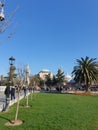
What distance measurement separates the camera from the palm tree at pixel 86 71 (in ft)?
166

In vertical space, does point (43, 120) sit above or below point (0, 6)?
below

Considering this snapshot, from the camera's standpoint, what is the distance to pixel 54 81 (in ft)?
355

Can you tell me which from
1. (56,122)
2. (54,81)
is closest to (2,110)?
(56,122)

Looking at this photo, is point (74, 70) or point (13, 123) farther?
point (74, 70)

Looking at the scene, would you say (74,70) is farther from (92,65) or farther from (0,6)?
(0,6)

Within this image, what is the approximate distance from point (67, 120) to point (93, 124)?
52.0 inches

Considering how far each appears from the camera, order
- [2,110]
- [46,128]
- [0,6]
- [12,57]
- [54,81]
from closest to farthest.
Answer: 1. [0,6]
2. [46,128]
3. [2,110]
4. [12,57]
5. [54,81]

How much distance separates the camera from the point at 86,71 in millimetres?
A: 50344

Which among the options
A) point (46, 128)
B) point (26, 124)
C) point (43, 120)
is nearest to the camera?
point (46, 128)

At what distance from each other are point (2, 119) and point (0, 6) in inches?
289

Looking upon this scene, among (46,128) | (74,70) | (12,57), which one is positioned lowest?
(46,128)

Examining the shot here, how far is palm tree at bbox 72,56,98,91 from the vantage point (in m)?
50.7

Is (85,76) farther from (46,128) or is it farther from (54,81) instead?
(54,81)

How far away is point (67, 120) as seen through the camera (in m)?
11.1
